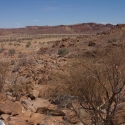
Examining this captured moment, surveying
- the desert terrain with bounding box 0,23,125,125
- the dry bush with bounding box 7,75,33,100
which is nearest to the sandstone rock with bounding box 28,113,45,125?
the desert terrain with bounding box 0,23,125,125

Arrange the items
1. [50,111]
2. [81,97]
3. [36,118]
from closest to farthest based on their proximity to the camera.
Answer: [81,97] < [36,118] < [50,111]

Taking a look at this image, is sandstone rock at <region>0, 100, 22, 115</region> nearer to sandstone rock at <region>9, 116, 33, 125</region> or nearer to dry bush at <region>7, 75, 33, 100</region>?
sandstone rock at <region>9, 116, 33, 125</region>

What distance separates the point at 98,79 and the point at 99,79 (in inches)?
1.2

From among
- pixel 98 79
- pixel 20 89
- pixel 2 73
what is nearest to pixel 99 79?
pixel 98 79

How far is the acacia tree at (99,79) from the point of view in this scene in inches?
263

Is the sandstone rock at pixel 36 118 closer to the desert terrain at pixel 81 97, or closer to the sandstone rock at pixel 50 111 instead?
the desert terrain at pixel 81 97

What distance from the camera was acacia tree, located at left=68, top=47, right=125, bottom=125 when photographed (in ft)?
21.9

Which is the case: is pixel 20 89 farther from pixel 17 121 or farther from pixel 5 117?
pixel 17 121

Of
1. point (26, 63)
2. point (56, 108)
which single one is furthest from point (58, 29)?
point (56, 108)

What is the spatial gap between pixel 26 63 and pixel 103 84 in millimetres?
12425

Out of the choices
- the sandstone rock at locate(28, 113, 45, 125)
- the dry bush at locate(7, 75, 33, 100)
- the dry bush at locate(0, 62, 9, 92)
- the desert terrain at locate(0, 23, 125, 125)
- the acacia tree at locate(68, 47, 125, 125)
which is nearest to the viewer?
the acacia tree at locate(68, 47, 125, 125)

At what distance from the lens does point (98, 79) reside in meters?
6.70

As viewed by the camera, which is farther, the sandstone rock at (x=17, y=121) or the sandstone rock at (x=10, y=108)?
the sandstone rock at (x=10, y=108)

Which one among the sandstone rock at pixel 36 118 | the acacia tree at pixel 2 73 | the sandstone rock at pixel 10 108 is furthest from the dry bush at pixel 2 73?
the sandstone rock at pixel 36 118
